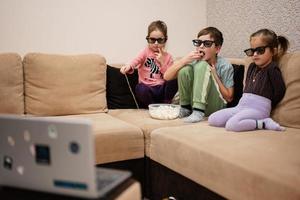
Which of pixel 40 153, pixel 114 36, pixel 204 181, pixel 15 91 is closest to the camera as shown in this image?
pixel 40 153

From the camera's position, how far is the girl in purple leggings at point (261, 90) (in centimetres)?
178

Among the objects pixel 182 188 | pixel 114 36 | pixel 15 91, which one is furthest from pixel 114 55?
pixel 182 188

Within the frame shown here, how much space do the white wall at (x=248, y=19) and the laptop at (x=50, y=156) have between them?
190cm

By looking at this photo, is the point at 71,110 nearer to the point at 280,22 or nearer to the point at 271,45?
the point at 271,45

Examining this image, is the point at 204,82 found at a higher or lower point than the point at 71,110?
higher

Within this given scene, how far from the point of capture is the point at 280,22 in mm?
2328

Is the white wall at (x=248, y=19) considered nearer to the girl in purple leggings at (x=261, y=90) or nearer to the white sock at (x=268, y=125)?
the girl in purple leggings at (x=261, y=90)

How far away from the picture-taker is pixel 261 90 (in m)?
1.88

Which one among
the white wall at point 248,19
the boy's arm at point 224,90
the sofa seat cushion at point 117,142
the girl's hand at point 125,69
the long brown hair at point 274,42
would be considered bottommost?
the sofa seat cushion at point 117,142

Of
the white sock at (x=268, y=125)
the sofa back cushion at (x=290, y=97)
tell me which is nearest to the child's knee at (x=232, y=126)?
the white sock at (x=268, y=125)

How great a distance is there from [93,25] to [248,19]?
1.22m

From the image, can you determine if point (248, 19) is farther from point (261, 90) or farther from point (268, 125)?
point (268, 125)

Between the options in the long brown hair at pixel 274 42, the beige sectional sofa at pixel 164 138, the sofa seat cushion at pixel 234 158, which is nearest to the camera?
the sofa seat cushion at pixel 234 158

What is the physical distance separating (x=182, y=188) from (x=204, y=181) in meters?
0.22
